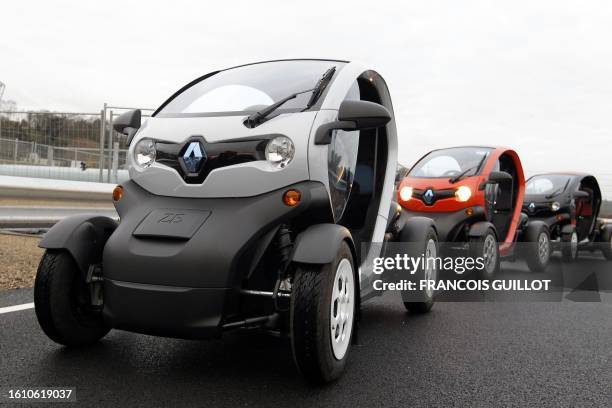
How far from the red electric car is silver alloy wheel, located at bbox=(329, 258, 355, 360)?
3.44 metres

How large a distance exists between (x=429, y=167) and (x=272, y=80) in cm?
407

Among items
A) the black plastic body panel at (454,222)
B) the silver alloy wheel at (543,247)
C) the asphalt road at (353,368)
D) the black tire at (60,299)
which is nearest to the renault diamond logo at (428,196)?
the black plastic body panel at (454,222)

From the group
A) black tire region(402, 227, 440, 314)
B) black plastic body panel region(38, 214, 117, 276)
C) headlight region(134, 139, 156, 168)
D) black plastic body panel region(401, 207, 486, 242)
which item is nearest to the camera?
black plastic body panel region(38, 214, 117, 276)

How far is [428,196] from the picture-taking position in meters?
6.76

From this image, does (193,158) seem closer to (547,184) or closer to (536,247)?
(536,247)

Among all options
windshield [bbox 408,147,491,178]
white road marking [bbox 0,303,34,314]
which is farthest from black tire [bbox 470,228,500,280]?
white road marking [bbox 0,303,34,314]

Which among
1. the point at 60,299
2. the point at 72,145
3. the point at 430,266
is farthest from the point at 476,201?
the point at 72,145

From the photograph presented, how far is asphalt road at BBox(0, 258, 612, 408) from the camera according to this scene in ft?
8.77

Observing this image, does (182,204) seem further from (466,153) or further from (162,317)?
(466,153)

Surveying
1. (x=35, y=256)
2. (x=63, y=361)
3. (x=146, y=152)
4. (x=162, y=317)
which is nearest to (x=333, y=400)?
(x=162, y=317)

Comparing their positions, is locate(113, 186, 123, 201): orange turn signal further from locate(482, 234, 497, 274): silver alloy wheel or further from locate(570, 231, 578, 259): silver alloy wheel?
locate(570, 231, 578, 259): silver alloy wheel

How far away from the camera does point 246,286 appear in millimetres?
2824

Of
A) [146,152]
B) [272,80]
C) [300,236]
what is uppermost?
[272,80]

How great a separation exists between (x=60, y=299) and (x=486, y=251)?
4.71m
